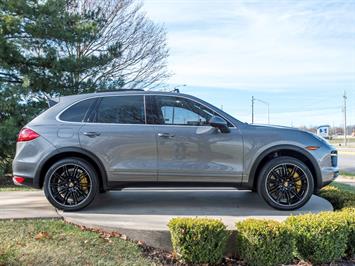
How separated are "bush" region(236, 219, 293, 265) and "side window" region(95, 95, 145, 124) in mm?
2290

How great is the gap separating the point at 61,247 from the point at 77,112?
215cm

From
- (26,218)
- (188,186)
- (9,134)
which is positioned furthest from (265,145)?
(9,134)

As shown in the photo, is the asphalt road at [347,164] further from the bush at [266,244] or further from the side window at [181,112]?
the bush at [266,244]

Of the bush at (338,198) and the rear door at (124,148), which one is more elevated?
the rear door at (124,148)

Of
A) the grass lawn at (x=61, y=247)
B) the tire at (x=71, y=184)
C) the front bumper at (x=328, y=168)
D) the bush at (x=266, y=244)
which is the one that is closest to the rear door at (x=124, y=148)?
the tire at (x=71, y=184)

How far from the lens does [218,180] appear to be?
5984 mm

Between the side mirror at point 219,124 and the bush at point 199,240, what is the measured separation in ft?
5.50

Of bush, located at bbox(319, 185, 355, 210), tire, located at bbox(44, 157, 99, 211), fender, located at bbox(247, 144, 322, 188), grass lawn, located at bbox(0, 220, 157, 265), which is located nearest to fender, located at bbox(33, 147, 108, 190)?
tire, located at bbox(44, 157, 99, 211)

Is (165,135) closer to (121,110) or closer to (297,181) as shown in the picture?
(121,110)

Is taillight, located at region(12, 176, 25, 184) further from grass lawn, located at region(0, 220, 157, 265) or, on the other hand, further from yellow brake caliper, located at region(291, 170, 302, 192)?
yellow brake caliper, located at region(291, 170, 302, 192)

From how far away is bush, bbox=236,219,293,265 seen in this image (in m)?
4.53

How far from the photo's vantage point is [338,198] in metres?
6.94

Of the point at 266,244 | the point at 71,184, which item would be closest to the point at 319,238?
the point at 266,244

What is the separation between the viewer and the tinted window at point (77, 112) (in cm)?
602
